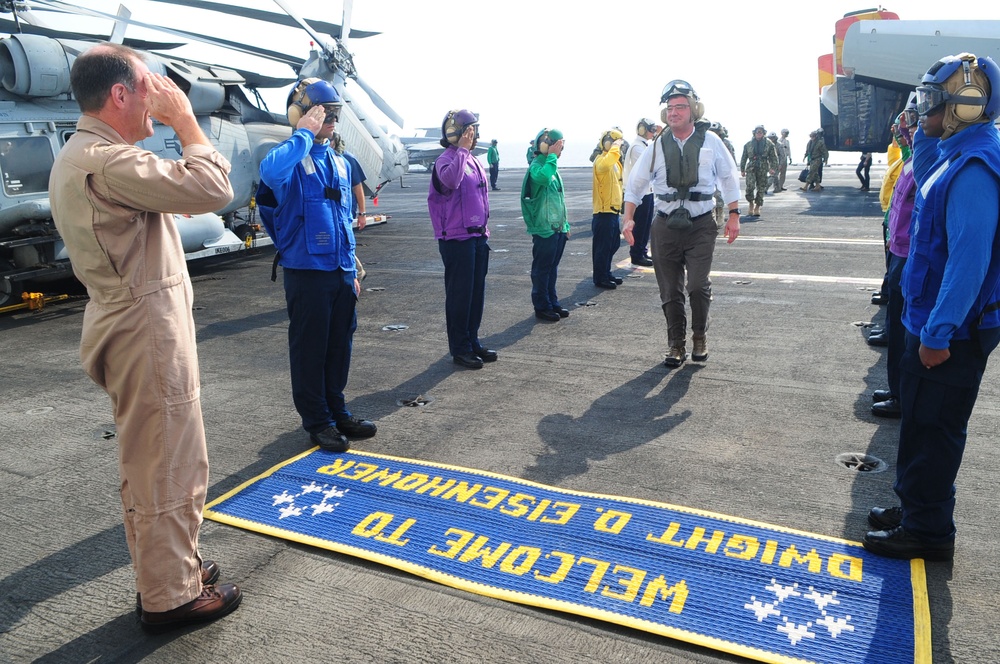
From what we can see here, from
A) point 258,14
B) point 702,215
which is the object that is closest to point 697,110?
point 702,215

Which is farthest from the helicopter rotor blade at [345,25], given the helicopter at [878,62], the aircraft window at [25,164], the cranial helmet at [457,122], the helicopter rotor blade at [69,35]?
the helicopter at [878,62]

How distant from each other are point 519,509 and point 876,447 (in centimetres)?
233

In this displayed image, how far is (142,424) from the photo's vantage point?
2746mm

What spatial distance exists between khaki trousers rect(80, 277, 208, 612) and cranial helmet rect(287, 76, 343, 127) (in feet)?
5.81

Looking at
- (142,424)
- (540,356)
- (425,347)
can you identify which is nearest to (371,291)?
(425,347)

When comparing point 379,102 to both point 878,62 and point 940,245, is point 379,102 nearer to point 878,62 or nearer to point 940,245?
point 878,62

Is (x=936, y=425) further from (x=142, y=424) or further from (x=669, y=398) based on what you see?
(x=142, y=424)

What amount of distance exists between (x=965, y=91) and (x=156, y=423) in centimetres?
347

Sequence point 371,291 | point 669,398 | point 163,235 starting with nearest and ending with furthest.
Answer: point 163,235, point 669,398, point 371,291

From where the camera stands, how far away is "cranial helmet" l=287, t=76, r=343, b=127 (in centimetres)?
419

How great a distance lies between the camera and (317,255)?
439 cm

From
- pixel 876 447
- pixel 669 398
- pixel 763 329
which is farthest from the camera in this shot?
pixel 763 329

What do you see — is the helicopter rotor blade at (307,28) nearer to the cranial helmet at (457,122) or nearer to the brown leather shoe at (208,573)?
the cranial helmet at (457,122)

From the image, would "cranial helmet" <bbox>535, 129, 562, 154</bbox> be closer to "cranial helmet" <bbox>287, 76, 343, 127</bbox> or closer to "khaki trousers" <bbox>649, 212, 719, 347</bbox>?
"khaki trousers" <bbox>649, 212, 719, 347</bbox>
